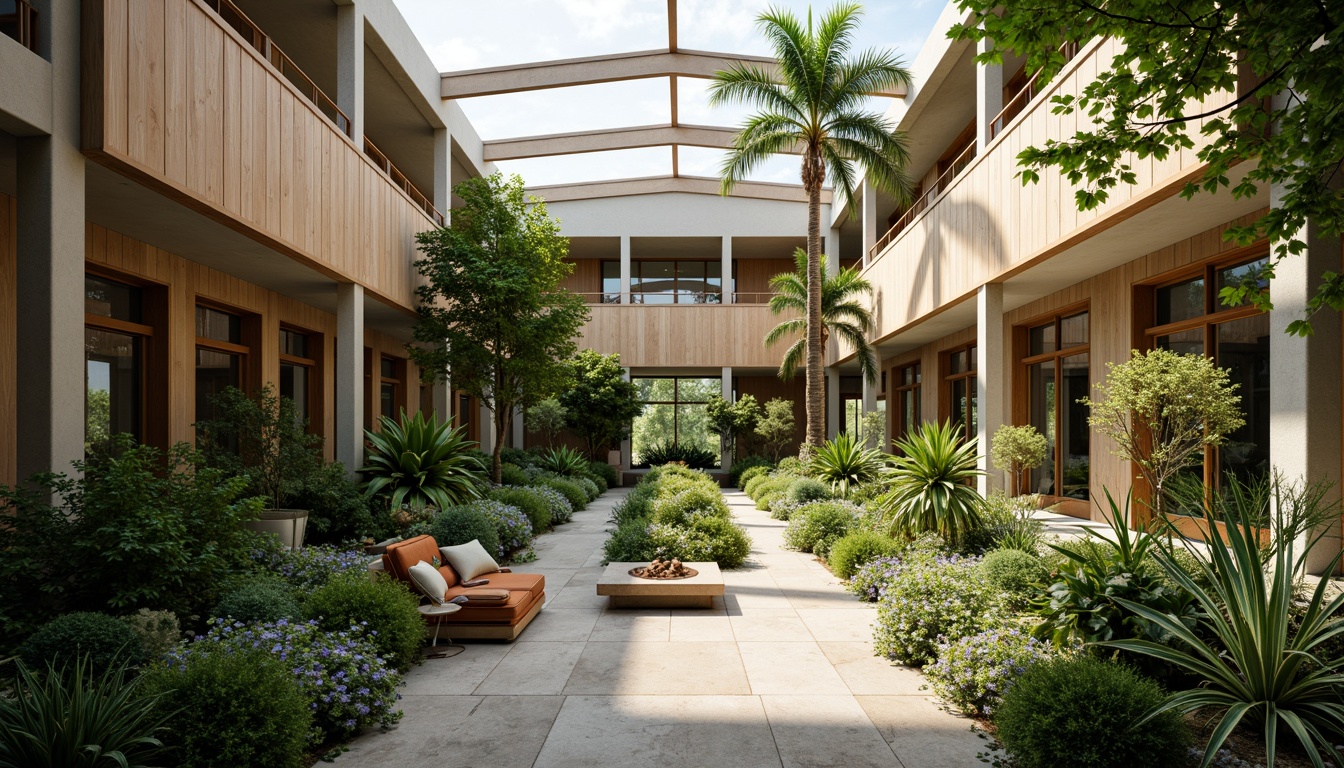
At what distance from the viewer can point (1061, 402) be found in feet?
43.2

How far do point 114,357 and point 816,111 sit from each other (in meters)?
12.6

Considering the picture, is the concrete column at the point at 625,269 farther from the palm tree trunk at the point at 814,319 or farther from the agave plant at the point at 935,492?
the agave plant at the point at 935,492

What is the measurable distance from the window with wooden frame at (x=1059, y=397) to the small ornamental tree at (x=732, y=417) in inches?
350

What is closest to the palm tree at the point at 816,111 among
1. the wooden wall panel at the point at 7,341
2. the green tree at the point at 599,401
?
the green tree at the point at 599,401

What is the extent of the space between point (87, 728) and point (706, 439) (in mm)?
23921

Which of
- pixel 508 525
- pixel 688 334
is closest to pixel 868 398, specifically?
pixel 688 334

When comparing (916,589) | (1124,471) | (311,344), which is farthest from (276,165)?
(1124,471)

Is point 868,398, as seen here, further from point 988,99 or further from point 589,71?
point 589,71

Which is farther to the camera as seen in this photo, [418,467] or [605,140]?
[605,140]

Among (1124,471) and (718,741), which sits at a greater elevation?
(1124,471)

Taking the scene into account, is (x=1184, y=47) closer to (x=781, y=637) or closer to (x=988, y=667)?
(x=988, y=667)

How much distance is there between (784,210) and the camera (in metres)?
25.0

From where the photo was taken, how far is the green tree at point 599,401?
21.7 meters

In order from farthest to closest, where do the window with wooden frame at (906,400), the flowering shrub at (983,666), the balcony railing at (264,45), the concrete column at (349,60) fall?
the window with wooden frame at (906,400), the concrete column at (349,60), the balcony railing at (264,45), the flowering shrub at (983,666)
